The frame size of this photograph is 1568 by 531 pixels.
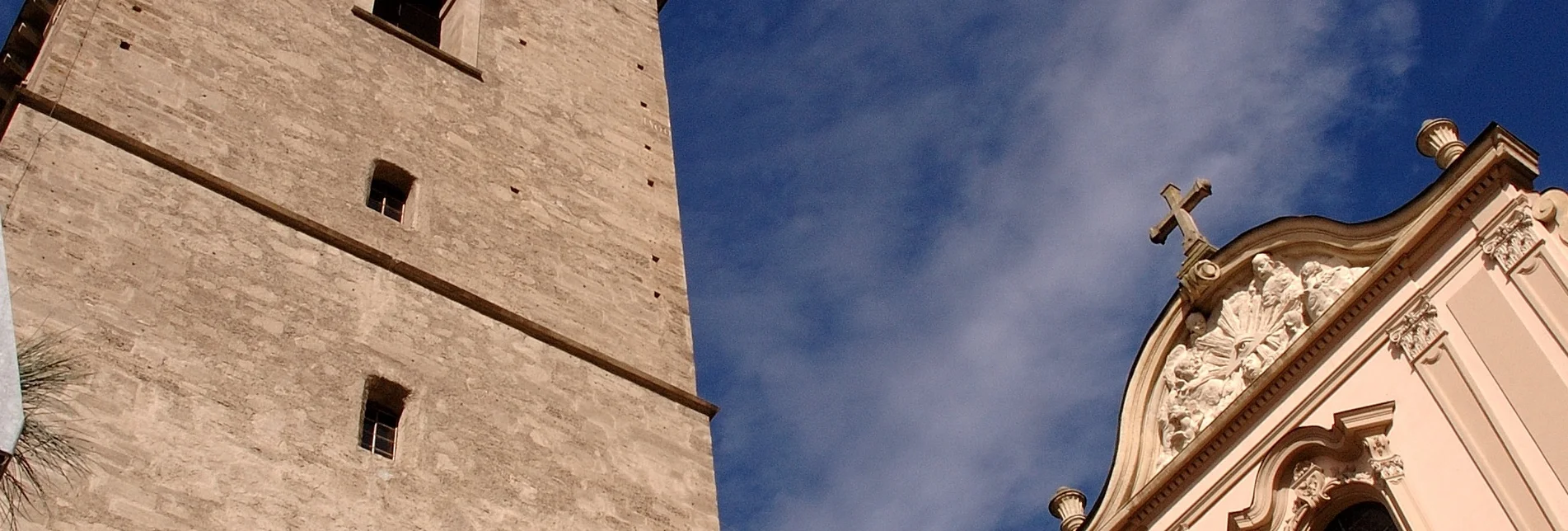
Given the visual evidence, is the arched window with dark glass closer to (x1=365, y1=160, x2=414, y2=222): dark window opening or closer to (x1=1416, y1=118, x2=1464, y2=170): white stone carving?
(x1=1416, y1=118, x2=1464, y2=170): white stone carving

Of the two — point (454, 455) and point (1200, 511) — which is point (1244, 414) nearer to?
point (1200, 511)

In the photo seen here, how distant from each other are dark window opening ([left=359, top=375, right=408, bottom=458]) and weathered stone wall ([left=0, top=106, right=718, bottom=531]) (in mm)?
80

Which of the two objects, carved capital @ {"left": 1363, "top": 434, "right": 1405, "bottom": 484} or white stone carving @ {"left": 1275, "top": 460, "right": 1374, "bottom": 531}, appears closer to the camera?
carved capital @ {"left": 1363, "top": 434, "right": 1405, "bottom": 484}

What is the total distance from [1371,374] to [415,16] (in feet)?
33.6

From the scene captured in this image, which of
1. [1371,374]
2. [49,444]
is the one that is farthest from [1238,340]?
[49,444]

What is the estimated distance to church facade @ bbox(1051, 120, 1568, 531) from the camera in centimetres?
1102

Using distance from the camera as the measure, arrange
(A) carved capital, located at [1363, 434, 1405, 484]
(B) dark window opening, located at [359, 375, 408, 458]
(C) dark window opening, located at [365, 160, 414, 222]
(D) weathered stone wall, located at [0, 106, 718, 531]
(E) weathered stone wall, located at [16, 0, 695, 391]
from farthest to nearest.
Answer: (C) dark window opening, located at [365, 160, 414, 222] → (E) weathered stone wall, located at [16, 0, 695, 391] → (B) dark window opening, located at [359, 375, 408, 458] → (A) carved capital, located at [1363, 434, 1405, 484] → (D) weathered stone wall, located at [0, 106, 718, 531]

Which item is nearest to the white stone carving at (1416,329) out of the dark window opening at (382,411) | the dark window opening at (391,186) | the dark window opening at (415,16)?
the dark window opening at (382,411)

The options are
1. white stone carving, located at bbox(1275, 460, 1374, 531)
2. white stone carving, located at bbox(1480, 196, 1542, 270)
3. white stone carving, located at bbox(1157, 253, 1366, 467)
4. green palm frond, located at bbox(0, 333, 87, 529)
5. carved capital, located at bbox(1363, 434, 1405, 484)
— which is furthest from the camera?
white stone carving, located at bbox(1157, 253, 1366, 467)

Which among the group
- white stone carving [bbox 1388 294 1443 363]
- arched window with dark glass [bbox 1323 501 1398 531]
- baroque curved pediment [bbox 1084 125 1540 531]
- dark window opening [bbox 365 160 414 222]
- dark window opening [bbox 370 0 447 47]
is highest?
dark window opening [bbox 370 0 447 47]

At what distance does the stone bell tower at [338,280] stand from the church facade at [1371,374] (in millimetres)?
3459

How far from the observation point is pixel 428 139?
52.0 ft

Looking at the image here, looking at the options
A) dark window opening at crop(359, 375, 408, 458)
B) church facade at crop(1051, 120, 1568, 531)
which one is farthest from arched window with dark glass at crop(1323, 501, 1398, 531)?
dark window opening at crop(359, 375, 408, 458)

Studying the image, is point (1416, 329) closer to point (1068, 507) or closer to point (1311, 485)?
point (1311, 485)
